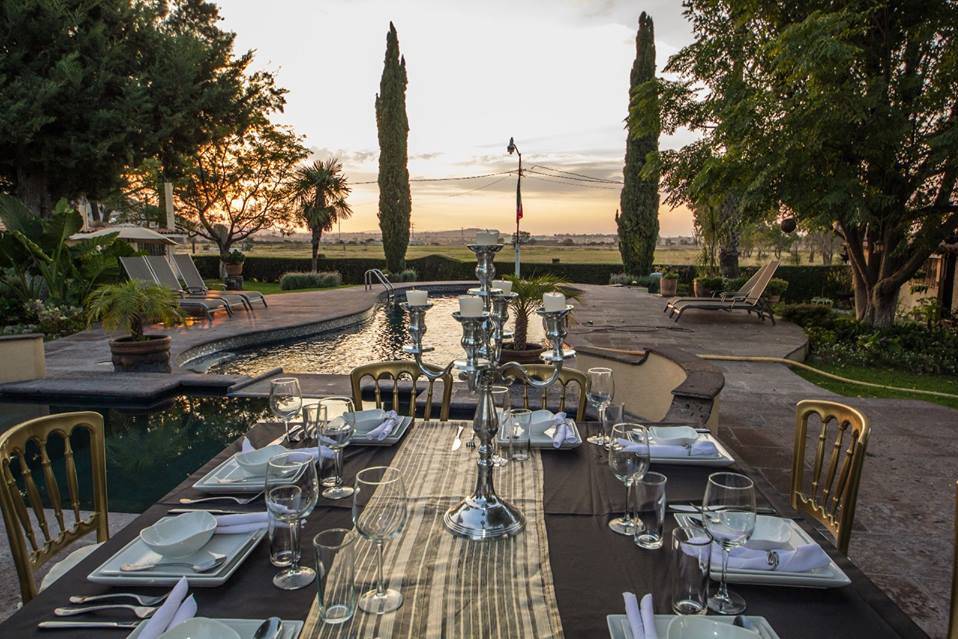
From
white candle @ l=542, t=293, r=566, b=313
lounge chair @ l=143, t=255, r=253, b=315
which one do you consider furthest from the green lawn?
lounge chair @ l=143, t=255, r=253, b=315

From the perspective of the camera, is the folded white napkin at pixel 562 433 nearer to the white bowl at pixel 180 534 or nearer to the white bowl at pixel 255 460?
the white bowl at pixel 255 460

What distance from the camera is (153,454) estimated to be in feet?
15.0

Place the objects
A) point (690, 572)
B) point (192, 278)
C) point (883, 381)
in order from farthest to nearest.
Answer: point (192, 278), point (883, 381), point (690, 572)

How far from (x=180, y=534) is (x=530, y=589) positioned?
1.01m

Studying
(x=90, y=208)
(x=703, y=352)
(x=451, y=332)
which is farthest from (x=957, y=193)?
(x=90, y=208)

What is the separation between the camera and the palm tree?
22.7 m

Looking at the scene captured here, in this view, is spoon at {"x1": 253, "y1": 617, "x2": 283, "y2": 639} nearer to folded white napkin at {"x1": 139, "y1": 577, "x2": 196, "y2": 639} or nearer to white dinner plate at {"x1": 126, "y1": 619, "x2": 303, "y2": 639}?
white dinner plate at {"x1": 126, "y1": 619, "x2": 303, "y2": 639}

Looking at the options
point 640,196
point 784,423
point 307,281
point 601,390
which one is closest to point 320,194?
point 307,281

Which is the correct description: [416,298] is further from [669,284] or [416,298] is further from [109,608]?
[669,284]

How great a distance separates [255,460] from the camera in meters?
2.10

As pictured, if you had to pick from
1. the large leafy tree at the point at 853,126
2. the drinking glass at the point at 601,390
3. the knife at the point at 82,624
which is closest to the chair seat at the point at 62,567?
the knife at the point at 82,624

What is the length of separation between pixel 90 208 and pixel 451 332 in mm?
23137

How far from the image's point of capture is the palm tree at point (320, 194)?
22.7m

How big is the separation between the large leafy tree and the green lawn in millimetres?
2133
